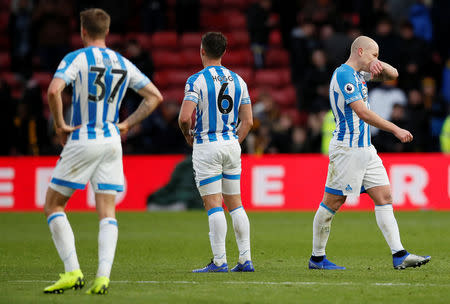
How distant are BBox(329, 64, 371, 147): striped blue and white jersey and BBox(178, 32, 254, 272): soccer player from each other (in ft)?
2.87

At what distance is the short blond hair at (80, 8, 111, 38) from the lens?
6582mm

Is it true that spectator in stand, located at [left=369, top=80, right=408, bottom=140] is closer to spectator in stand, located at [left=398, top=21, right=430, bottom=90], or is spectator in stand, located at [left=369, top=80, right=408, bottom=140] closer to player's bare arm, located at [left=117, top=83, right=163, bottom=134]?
spectator in stand, located at [left=398, top=21, right=430, bottom=90]

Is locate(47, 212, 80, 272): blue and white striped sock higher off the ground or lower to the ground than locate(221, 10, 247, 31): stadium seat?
lower

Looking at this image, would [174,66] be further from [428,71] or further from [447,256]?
[447,256]

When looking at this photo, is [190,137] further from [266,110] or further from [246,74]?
[246,74]

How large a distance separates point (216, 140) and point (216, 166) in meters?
0.23

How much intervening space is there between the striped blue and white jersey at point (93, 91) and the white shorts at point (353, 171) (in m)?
2.29

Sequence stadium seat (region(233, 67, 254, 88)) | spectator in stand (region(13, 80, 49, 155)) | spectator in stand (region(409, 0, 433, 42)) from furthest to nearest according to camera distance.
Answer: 1. stadium seat (region(233, 67, 254, 88))
2. spectator in stand (region(409, 0, 433, 42))
3. spectator in stand (region(13, 80, 49, 155))

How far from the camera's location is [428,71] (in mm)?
18719

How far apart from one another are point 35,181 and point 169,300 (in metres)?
10.2

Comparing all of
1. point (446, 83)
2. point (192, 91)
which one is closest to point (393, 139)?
point (446, 83)

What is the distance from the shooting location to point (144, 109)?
22.3ft

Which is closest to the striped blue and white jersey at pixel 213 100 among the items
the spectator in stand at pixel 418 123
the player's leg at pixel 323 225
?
the player's leg at pixel 323 225

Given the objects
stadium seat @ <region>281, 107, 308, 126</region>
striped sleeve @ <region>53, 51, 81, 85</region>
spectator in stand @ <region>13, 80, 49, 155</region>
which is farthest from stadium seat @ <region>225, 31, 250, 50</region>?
striped sleeve @ <region>53, 51, 81, 85</region>
